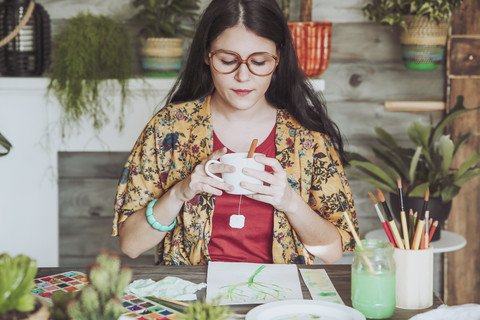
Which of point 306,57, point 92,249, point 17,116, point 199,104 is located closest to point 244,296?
point 199,104

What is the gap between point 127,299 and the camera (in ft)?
3.69

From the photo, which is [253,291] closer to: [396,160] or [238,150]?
[238,150]

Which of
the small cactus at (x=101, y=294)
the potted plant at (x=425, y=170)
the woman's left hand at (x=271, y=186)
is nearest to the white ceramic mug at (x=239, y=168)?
the woman's left hand at (x=271, y=186)

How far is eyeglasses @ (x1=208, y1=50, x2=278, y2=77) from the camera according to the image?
4.86 feet

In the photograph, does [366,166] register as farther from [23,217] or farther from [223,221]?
[23,217]

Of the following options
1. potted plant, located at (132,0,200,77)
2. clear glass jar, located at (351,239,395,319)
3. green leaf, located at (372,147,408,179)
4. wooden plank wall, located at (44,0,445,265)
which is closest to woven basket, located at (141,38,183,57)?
potted plant, located at (132,0,200,77)

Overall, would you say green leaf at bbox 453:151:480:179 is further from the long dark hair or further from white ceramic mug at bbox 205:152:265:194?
white ceramic mug at bbox 205:152:265:194

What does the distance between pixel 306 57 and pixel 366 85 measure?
1.25 feet

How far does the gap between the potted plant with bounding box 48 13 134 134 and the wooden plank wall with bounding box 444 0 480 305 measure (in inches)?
53.6

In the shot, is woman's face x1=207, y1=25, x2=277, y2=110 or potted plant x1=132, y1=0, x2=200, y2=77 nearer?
woman's face x1=207, y1=25, x2=277, y2=110

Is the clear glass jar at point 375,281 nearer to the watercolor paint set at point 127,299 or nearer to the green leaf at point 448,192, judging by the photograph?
the watercolor paint set at point 127,299

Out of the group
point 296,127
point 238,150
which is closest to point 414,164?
point 296,127

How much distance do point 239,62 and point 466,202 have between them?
1.54 m

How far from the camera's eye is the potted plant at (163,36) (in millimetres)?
2402
